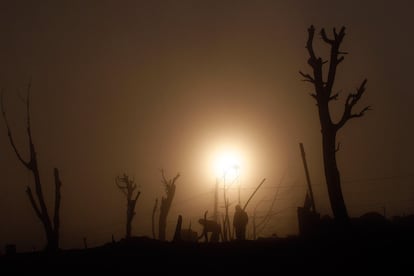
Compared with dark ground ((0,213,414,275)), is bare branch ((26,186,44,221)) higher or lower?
higher

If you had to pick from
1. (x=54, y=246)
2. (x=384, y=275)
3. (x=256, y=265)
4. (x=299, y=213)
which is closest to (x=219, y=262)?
(x=256, y=265)

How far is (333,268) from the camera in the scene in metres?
11.2

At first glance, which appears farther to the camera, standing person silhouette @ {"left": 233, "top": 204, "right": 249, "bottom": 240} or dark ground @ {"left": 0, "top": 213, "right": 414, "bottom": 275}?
standing person silhouette @ {"left": 233, "top": 204, "right": 249, "bottom": 240}

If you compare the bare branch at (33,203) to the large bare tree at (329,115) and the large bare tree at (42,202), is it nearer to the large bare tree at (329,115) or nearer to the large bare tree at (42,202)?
the large bare tree at (42,202)

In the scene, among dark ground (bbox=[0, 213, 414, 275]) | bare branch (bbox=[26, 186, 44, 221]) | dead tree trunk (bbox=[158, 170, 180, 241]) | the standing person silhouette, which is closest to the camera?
dark ground (bbox=[0, 213, 414, 275])

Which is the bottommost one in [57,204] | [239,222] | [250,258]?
[250,258]

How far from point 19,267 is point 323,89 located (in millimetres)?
12280

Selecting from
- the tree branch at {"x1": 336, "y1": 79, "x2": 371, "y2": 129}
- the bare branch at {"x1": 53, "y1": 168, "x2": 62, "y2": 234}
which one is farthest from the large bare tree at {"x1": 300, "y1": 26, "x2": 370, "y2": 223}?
the bare branch at {"x1": 53, "y1": 168, "x2": 62, "y2": 234}

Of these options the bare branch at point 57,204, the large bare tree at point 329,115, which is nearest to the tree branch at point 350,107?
the large bare tree at point 329,115

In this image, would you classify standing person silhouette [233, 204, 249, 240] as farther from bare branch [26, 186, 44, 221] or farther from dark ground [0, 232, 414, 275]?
bare branch [26, 186, 44, 221]

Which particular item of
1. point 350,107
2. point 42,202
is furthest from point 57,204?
point 350,107

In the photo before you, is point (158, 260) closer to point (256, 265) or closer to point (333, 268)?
point (256, 265)

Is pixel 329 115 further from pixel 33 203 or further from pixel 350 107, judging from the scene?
pixel 33 203

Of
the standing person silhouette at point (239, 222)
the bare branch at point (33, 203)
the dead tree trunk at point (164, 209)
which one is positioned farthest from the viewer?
the dead tree trunk at point (164, 209)
